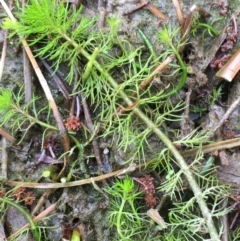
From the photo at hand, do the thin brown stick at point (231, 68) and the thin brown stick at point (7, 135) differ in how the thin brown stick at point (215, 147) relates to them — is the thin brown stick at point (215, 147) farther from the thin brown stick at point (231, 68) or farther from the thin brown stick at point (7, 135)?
the thin brown stick at point (7, 135)

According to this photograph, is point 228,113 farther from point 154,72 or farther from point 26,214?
point 26,214

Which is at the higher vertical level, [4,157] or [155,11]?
[155,11]

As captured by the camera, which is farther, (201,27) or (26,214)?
(201,27)

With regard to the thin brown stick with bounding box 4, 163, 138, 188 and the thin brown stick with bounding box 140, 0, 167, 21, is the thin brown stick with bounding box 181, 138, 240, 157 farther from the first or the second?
the thin brown stick with bounding box 140, 0, 167, 21

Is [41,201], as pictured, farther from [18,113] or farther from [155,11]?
[155,11]

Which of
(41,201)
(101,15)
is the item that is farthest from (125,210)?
(101,15)

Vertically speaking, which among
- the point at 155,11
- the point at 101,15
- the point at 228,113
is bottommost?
the point at 228,113

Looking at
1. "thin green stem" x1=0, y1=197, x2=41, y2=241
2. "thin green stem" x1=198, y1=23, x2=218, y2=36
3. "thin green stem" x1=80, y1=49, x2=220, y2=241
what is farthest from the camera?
"thin green stem" x1=198, y1=23, x2=218, y2=36

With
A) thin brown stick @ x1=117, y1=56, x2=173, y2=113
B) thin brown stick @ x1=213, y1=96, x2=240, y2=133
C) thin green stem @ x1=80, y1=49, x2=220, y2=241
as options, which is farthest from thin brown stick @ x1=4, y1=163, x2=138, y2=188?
thin brown stick @ x1=213, y1=96, x2=240, y2=133
